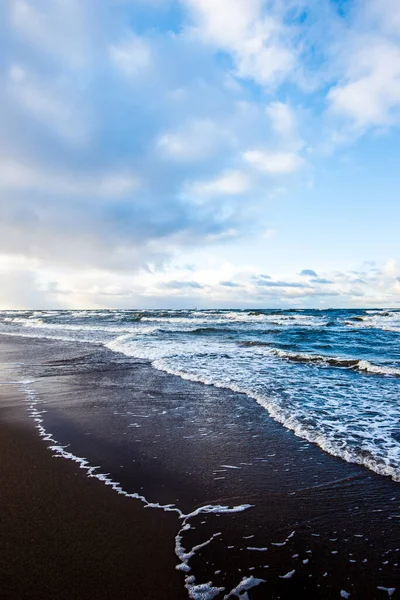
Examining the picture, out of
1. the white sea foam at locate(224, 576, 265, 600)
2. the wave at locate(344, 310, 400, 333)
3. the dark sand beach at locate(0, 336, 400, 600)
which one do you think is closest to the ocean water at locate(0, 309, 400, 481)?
the dark sand beach at locate(0, 336, 400, 600)

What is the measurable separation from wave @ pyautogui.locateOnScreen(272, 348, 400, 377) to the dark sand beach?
23.0 feet

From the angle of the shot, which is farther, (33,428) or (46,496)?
(33,428)

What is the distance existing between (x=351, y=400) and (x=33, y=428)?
6.66 m

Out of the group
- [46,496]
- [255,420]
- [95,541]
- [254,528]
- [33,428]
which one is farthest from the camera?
[255,420]

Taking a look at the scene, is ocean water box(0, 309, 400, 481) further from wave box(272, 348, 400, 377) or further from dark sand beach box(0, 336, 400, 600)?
dark sand beach box(0, 336, 400, 600)

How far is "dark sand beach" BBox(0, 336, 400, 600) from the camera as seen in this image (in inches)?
105

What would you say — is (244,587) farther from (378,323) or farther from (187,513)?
(378,323)

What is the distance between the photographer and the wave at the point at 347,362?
1205 cm

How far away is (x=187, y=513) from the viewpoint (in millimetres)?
3611

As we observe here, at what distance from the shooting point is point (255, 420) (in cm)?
680

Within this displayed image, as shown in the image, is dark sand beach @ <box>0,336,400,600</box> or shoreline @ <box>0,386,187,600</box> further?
dark sand beach @ <box>0,336,400,600</box>

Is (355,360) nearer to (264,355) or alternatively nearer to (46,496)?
(264,355)

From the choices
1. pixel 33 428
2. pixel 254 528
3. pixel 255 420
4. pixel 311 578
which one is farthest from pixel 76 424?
pixel 311 578

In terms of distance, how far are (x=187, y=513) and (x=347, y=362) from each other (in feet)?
37.9
